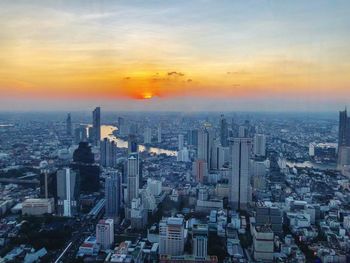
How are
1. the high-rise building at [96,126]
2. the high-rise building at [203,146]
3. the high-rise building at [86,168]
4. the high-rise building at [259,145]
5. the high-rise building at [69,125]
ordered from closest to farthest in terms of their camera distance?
the high-rise building at [96,126] < the high-rise building at [69,125] < the high-rise building at [86,168] < the high-rise building at [259,145] < the high-rise building at [203,146]

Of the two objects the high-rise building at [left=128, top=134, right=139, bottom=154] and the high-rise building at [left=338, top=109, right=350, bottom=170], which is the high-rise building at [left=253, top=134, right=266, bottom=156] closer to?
the high-rise building at [left=338, top=109, right=350, bottom=170]

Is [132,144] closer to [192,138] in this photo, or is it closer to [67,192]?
[192,138]

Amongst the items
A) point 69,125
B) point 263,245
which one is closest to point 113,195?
point 69,125

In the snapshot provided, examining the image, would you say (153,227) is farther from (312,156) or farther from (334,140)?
(312,156)

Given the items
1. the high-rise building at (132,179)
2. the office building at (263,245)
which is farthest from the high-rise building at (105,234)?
the office building at (263,245)

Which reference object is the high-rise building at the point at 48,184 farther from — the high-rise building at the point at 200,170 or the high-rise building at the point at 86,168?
the high-rise building at the point at 200,170
